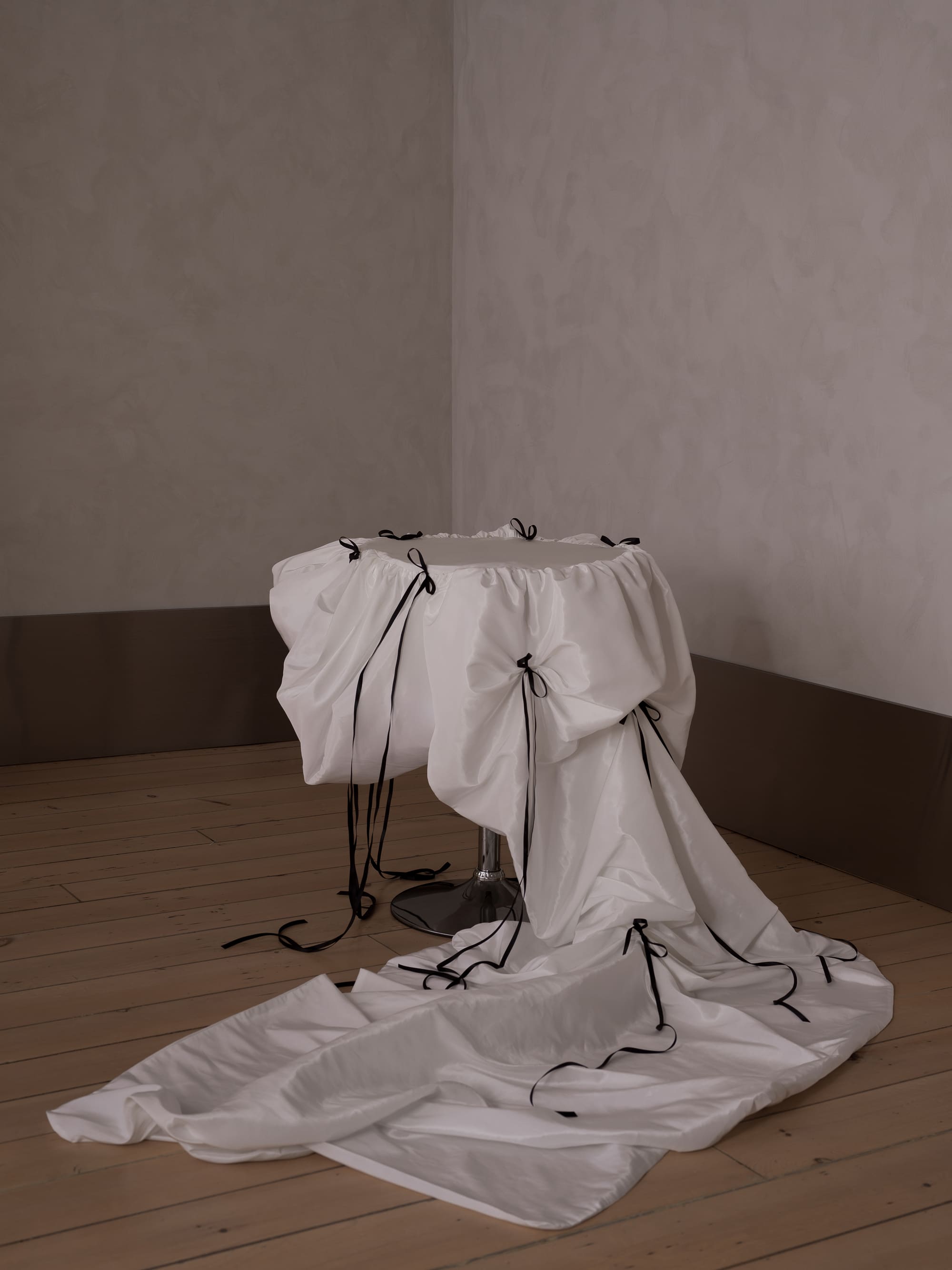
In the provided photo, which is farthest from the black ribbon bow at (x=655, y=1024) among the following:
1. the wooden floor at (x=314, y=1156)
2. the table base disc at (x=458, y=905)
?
the table base disc at (x=458, y=905)

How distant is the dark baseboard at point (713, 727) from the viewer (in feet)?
7.36

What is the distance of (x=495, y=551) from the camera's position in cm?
201

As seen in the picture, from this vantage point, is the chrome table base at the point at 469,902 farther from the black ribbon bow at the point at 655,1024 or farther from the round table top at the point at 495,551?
the round table top at the point at 495,551

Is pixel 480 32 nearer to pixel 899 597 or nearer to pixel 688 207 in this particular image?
pixel 688 207

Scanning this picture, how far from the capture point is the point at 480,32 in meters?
3.31

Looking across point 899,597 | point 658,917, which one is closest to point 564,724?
point 658,917

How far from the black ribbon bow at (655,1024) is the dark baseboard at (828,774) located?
0.70 metres

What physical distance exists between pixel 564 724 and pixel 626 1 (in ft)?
6.20

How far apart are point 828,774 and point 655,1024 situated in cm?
89

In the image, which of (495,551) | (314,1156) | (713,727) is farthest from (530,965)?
(713,727)

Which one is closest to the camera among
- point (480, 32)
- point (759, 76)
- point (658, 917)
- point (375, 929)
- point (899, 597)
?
point (658, 917)

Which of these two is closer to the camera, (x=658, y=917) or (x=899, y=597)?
(x=658, y=917)

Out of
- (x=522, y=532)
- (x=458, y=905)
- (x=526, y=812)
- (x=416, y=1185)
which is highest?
(x=522, y=532)

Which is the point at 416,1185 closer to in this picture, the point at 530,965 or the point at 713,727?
the point at 530,965
